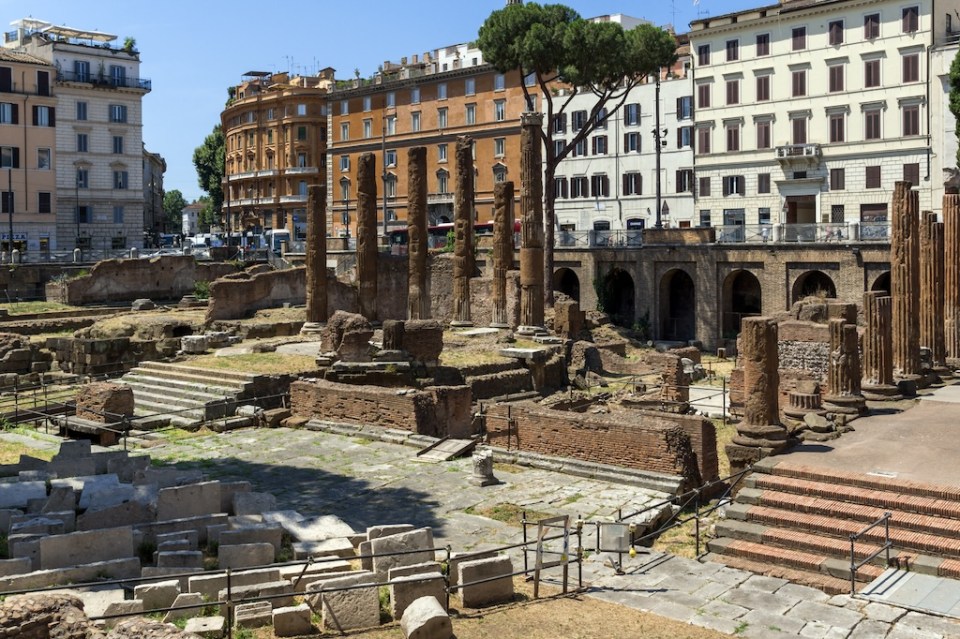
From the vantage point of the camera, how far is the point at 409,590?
10406 mm

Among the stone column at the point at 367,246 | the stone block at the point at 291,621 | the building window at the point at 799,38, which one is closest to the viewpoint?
the stone block at the point at 291,621

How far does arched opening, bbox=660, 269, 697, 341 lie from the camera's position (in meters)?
47.1

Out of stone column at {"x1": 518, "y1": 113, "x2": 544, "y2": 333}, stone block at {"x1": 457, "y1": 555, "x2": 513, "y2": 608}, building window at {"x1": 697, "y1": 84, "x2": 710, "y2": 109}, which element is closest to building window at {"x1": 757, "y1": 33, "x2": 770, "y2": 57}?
building window at {"x1": 697, "y1": 84, "x2": 710, "y2": 109}

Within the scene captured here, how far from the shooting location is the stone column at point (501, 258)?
35969mm

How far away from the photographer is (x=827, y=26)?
153 feet

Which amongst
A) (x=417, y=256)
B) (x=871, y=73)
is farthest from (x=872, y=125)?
(x=417, y=256)

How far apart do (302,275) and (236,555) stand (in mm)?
31800

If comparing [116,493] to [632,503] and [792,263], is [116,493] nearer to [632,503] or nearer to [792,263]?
A: [632,503]

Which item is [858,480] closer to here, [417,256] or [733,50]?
[417,256]

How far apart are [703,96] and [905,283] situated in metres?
27.2

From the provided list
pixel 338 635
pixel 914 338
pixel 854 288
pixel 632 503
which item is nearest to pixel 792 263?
pixel 854 288

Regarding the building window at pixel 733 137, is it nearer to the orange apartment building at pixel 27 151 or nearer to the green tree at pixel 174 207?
the orange apartment building at pixel 27 151

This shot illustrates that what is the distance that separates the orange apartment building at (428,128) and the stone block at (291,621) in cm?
5074

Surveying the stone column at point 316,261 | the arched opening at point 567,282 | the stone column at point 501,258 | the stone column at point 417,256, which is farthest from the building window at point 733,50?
the stone column at point 316,261
